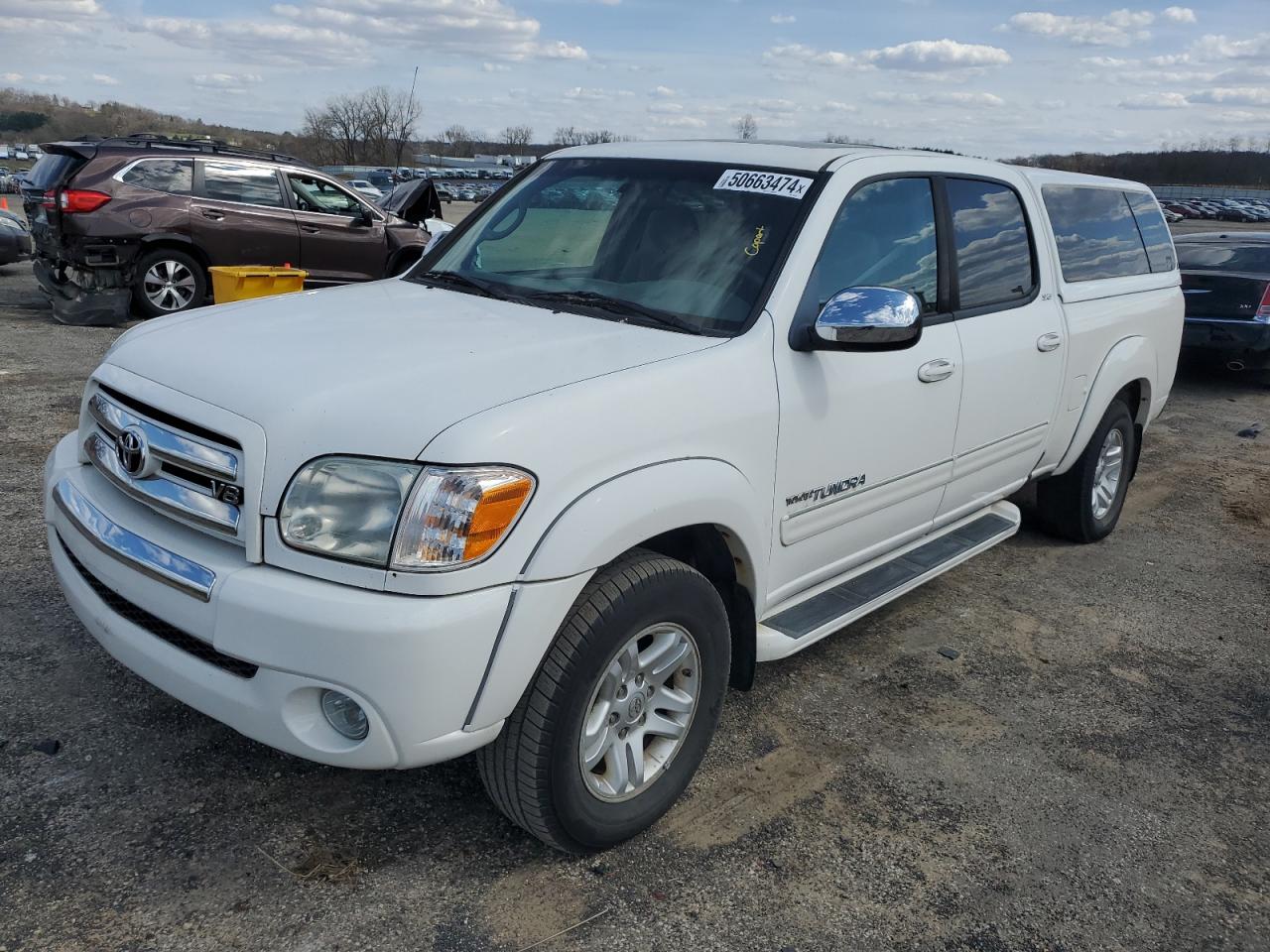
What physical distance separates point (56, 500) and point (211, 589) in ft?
3.06

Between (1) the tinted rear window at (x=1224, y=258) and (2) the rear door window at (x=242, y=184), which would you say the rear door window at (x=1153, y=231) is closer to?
(1) the tinted rear window at (x=1224, y=258)

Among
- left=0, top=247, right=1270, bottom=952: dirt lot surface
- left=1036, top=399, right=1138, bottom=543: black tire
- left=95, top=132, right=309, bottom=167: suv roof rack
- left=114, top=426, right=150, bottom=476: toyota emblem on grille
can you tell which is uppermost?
left=95, top=132, right=309, bottom=167: suv roof rack

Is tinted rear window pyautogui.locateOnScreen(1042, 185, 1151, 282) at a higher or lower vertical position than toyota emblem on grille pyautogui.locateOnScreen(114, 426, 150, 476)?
higher

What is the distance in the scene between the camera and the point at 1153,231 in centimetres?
573

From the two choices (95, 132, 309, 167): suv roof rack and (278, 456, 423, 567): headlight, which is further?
(95, 132, 309, 167): suv roof rack

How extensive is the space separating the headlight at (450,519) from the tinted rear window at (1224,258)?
9.89 metres

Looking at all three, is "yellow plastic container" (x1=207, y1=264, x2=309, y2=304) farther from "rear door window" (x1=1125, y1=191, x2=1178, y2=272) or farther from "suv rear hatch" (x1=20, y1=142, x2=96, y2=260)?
"rear door window" (x1=1125, y1=191, x2=1178, y2=272)

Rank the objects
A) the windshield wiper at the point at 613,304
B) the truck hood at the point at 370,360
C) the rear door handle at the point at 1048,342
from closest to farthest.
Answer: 1. the truck hood at the point at 370,360
2. the windshield wiper at the point at 613,304
3. the rear door handle at the point at 1048,342

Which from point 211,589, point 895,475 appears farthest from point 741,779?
point 211,589

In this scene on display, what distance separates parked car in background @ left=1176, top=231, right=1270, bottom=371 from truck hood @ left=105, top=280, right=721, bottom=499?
28.8ft

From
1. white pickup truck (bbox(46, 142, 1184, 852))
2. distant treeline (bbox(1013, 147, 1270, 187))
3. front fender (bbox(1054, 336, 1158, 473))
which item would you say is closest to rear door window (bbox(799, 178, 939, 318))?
white pickup truck (bbox(46, 142, 1184, 852))

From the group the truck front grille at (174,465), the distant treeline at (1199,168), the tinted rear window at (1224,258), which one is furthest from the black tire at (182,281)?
the distant treeline at (1199,168)

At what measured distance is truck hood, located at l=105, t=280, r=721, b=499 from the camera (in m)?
2.35

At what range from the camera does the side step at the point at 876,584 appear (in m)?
3.23
